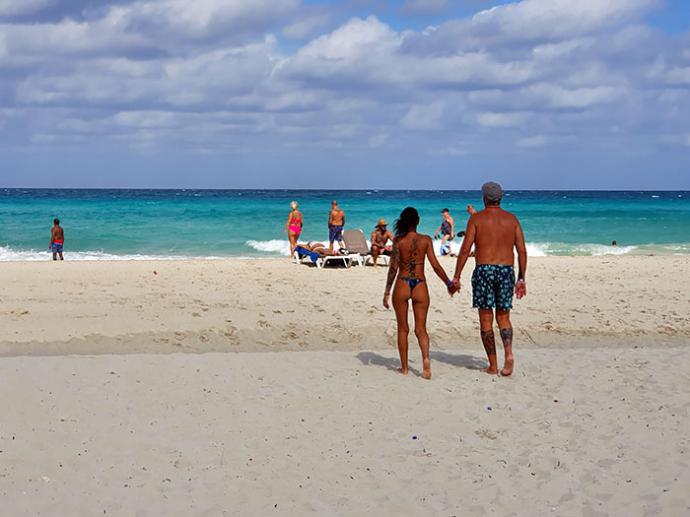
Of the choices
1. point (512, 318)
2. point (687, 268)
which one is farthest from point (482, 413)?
point (687, 268)

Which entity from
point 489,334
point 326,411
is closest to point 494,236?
point 489,334

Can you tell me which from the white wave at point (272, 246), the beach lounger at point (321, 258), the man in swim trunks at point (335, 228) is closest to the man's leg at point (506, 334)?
the beach lounger at point (321, 258)

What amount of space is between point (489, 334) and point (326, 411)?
5.92 feet

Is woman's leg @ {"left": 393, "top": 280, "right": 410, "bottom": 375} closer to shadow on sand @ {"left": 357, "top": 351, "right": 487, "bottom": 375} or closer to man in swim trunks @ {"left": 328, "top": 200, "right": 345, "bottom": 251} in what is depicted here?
shadow on sand @ {"left": 357, "top": 351, "right": 487, "bottom": 375}

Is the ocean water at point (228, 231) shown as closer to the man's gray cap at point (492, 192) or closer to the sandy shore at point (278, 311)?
the sandy shore at point (278, 311)

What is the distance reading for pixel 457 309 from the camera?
11070 millimetres

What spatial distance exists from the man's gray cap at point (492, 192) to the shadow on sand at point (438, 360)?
5.77 ft

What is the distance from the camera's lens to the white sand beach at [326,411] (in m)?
4.68

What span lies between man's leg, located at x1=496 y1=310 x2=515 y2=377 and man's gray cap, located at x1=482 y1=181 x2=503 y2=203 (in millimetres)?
1013

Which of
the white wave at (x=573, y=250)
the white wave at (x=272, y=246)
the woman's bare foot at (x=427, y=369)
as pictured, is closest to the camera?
the woman's bare foot at (x=427, y=369)

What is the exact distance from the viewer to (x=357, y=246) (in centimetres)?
1672

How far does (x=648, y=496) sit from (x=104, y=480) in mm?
3290

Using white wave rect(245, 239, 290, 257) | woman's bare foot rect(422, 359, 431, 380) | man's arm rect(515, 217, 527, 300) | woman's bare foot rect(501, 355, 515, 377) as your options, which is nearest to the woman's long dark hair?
man's arm rect(515, 217, 527, 300)

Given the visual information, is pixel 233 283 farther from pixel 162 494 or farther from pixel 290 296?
pixel 162 494
